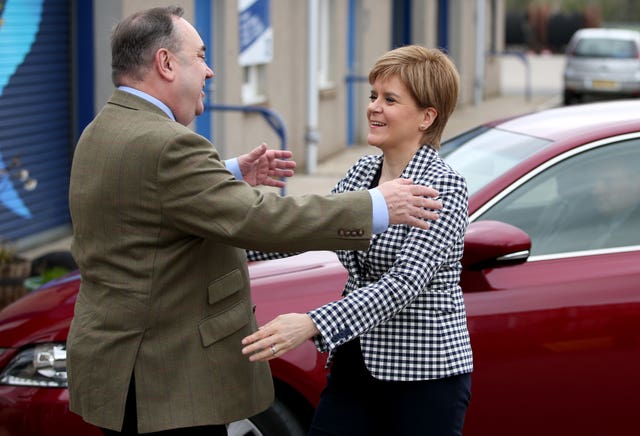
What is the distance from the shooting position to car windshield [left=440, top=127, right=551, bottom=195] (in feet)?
13.7

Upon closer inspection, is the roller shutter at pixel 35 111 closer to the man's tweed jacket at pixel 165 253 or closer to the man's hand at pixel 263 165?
the man's hand at pixel 263 165

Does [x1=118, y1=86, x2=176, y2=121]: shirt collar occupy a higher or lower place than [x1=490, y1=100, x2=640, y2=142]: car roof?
higher

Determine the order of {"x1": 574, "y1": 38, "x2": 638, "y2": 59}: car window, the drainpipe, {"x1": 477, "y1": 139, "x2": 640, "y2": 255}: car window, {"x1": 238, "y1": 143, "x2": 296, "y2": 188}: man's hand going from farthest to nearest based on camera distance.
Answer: {"x1": 574, "y1": 38, "x2": 638, "y2": 59}: car window, the drainpipe, {"x1": 477, "y1": 139, "x2": 640, "y2": 255}: car window, {"x1": 238, "y1": 143, "x2": 296, "y2": 188}: man's hand

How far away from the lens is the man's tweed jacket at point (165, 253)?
8.84ft

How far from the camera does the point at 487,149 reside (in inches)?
177

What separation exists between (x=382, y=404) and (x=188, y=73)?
103 cm

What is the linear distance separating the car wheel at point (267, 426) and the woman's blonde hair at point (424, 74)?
1246mm

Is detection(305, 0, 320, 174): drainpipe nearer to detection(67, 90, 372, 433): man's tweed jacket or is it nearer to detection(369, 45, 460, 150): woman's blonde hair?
detection(369, 45, 460, 150): woman's blonde hair

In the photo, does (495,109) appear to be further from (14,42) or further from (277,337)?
(277,337)

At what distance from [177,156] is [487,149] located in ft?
6.75

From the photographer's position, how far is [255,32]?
12.5 m

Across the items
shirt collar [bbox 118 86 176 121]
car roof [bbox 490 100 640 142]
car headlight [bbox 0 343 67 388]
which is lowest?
car headlight [bbox 0 343 67 388]

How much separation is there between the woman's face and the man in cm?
35

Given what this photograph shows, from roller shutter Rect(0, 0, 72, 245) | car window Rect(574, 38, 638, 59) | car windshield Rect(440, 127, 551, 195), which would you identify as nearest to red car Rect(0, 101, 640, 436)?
car windshield Rect(440, 127, 551, 195)
